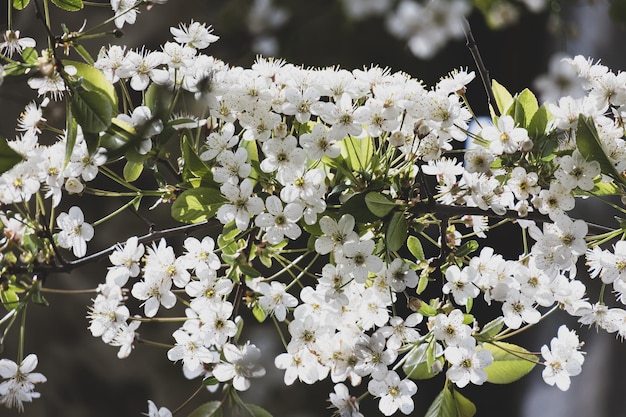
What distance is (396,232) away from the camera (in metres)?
0.41

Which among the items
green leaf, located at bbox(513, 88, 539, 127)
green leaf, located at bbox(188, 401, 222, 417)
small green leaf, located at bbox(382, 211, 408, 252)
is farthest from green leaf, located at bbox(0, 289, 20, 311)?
green leaf, located at bbox(513, 88, 539, 127)

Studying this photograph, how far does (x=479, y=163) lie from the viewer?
0.41 m

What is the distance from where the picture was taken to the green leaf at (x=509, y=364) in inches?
18.4

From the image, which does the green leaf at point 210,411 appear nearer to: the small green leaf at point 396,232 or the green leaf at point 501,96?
the small green leaf at point 396,232

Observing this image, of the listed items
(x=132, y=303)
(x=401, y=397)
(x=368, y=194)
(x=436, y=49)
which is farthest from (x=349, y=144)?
(x=132, y=303)

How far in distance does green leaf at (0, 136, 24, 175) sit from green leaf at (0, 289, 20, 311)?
83 millimetres

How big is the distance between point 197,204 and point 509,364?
234 millimetres

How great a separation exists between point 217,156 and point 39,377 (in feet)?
0.57

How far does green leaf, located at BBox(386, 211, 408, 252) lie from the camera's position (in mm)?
413

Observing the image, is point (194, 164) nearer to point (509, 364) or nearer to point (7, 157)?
point (7, 157)

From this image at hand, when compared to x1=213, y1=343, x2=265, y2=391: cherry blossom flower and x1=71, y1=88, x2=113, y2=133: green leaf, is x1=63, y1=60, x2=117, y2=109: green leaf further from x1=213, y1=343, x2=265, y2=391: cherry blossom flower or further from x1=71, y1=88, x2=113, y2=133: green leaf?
x1=213, y1=343, x2=265, y2=391: cherry blossom flower

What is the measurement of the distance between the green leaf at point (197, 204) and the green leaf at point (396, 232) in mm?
102

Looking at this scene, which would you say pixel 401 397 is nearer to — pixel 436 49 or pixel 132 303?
pixel 436 49

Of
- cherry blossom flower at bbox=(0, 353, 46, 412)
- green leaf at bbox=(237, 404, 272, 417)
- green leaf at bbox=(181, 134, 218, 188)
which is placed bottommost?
green leaf at bbox=(237, 404, 272, 417)
